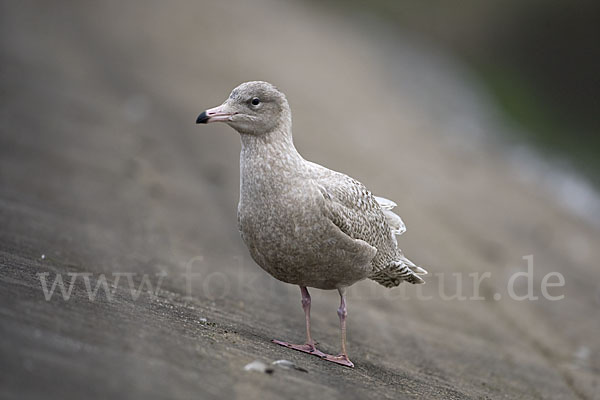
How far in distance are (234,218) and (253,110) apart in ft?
16.7

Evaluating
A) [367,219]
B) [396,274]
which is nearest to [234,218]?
[396,274]

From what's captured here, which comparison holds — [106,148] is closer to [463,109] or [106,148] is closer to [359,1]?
[463,109]

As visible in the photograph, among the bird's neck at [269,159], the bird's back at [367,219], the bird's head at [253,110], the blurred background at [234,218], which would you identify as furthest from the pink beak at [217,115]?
the blurred background at [234,218]

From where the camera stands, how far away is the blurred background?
5.18 metres

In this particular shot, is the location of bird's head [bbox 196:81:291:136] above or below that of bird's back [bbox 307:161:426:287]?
above

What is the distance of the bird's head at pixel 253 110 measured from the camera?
20.7 feet

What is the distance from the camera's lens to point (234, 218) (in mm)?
11320

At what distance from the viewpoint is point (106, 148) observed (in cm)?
1270

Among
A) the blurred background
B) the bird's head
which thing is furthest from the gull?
the blurred background

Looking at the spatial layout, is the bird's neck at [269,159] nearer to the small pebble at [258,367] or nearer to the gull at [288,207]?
the gull at [288,207]

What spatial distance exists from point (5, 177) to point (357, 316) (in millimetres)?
4601

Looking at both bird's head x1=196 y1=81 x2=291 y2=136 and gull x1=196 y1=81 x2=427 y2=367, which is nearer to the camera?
gull x1=196 y1=81 x2=427 y2=367

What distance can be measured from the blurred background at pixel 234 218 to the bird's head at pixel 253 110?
1.62 meters

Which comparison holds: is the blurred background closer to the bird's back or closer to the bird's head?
the bird's back
